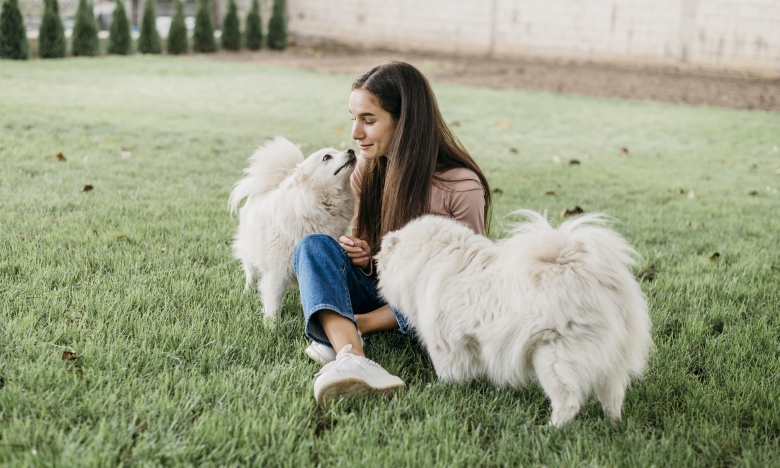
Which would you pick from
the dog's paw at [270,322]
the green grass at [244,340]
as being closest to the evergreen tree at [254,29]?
the green grass at [244,340]

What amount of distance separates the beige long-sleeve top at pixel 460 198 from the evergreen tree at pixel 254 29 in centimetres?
1943

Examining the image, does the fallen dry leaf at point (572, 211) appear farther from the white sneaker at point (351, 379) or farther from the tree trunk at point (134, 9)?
the tree trunk at point (134, 9)

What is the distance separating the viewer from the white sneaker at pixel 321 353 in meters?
2.52

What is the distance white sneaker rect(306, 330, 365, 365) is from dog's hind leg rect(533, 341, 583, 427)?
2.66ft

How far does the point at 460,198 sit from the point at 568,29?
1841 cm

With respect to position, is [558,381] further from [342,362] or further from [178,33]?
[178,33]

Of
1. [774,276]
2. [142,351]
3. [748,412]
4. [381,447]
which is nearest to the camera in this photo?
[381,447]

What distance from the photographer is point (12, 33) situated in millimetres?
14039

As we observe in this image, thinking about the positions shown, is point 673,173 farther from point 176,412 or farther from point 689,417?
point 176,412

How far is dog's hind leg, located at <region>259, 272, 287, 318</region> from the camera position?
299 cm

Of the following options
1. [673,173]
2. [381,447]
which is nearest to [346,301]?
[381,447]

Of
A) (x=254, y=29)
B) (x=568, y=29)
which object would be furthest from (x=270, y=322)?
(x=254, y=29)

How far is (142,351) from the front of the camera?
2420mm

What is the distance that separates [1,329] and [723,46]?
1964 cm
